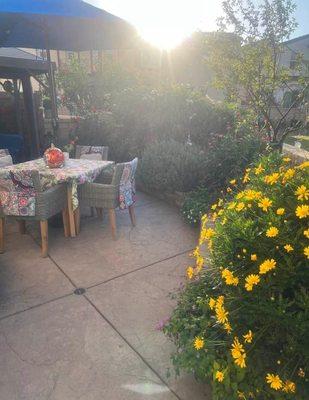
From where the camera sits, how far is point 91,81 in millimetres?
9367

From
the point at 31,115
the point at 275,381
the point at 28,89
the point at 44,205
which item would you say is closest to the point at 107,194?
the point at 44,205

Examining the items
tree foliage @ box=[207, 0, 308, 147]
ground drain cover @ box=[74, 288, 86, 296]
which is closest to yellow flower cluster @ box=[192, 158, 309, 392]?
ground drain cover @ box=[74, 288, 86, 296]

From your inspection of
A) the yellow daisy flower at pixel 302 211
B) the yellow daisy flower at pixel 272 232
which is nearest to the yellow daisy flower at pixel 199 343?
the yellow daisy flower at pixel 272 232

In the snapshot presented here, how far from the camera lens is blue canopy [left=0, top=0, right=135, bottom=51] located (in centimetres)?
397

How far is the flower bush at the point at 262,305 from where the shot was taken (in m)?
1.55

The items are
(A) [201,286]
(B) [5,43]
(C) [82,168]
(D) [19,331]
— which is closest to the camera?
(A) [201,286]

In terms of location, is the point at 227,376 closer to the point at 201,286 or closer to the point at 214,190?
the point at 201,286

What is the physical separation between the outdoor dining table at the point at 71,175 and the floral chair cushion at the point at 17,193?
0.94ft

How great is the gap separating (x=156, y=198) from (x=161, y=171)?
1.80 ft

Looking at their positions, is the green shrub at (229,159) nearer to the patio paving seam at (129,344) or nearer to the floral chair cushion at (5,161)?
the patio paving seam at (129,344)

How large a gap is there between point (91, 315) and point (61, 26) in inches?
202

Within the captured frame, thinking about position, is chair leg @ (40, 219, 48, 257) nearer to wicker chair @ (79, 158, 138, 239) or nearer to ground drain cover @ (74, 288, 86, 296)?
wicker chair @ (79, 158, 138, 239)

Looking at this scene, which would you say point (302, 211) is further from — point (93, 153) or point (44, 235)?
point (93, 153)

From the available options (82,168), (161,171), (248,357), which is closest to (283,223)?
(248,357)
